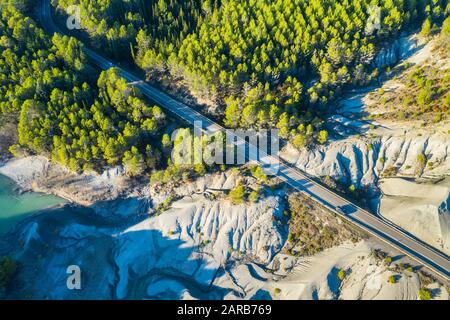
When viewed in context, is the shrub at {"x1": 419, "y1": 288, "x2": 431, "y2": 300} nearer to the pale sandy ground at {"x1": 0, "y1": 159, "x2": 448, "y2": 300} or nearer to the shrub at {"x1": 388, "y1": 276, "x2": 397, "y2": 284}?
the pale sandy ground at {"x1": 0, "y1": 159, "x2": 448, "y2": 300}

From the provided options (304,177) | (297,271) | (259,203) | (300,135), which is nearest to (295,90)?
(300,135)

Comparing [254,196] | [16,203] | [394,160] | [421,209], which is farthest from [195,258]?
[394,160]

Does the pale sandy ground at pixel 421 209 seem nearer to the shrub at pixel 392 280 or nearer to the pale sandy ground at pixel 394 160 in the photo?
the pale sandy ground at pixel 394 160

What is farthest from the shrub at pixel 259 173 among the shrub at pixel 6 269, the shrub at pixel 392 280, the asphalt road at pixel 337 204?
the shrub at pixel 6 269

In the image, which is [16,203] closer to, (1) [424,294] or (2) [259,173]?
(2) [259,173]
